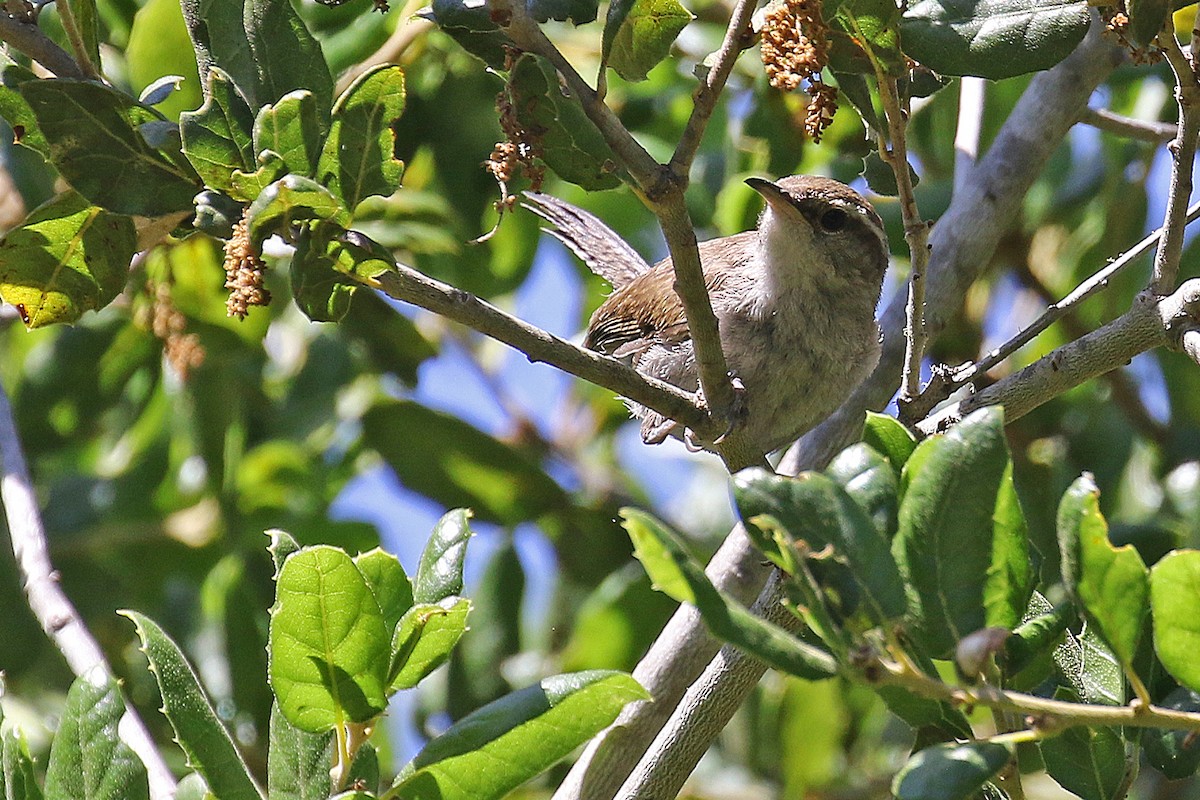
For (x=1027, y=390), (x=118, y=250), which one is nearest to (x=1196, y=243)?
(x=1027, y=390)

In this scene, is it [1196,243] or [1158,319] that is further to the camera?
[1196,243]

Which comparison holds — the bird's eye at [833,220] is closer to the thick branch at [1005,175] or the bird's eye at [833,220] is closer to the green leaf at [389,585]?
the thick branch at [1005,175]

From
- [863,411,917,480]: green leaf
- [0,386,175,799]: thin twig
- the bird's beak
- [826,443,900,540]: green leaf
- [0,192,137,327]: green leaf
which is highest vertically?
[0,192,137,327]: green leaf

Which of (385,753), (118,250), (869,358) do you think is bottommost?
(385,753)

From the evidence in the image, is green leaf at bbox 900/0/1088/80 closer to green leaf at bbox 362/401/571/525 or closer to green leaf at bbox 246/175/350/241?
green leaf at bbox 246/175/350/241

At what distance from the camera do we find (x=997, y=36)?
2.01 metres

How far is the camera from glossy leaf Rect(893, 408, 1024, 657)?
151 cm

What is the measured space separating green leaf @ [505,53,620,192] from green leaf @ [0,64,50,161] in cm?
68

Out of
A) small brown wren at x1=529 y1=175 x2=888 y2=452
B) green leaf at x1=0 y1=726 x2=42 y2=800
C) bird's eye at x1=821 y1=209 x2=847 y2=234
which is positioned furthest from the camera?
bird's eye at x1=821 y1=209 x2=847 y2=234

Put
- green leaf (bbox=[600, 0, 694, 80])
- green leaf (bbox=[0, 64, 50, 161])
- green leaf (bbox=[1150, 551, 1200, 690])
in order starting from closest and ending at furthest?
green leaf (bbox=[1150, 551, 1200, 690]) → green leaf (bbox=[0, 64, 50, 161]) → green leaf (bbox=[600, 0, 694, 80])

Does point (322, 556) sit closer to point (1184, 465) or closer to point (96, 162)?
point (96, 162)

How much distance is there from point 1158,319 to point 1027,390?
0.27 meters

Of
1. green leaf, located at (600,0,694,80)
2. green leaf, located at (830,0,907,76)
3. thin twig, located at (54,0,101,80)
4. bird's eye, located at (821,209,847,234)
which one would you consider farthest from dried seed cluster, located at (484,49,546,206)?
bird's eye, located at (821,209,847,234)

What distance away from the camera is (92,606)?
14.1 feet
